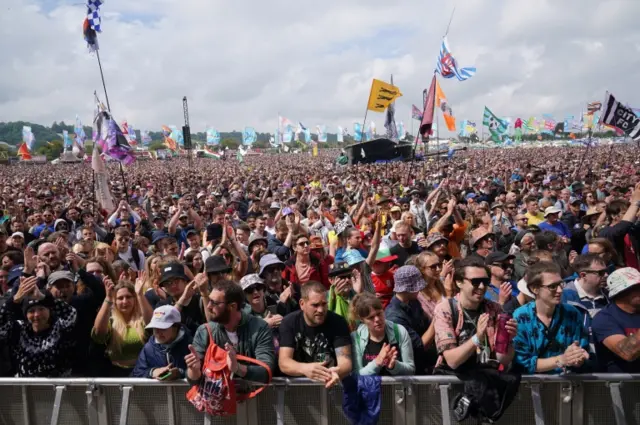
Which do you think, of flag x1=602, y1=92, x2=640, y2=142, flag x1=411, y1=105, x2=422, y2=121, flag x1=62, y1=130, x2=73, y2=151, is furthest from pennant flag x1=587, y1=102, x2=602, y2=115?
flag x1=62, y1=130, x2=73, y2=151

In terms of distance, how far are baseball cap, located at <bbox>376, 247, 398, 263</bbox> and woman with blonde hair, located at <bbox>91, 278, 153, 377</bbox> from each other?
240 centimetres

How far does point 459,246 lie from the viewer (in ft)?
23.2

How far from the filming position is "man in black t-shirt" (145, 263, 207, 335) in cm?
404

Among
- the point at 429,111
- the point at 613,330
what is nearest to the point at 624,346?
the point at 613,330

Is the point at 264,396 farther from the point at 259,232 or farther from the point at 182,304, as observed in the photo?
the point at 259,232

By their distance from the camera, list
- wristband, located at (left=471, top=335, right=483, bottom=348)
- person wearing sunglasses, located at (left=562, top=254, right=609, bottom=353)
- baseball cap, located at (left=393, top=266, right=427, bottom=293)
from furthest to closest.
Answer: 1. person wearing sunglasses, located at (left=562, top=254, right=609, bottom=353)
2. baseball cap, located at (left=393, top=266, right=427, bottom=293)
3. wristband, located at (left=471, top=335, right=483, bottom=348)

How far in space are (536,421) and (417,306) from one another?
1.13m

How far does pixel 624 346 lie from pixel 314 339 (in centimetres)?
195

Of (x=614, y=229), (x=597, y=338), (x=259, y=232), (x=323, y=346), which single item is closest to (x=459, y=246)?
(x=614, y=229)

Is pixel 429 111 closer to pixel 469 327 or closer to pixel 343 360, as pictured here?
pixel 469 327

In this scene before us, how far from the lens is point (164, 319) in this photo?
10.9 feet

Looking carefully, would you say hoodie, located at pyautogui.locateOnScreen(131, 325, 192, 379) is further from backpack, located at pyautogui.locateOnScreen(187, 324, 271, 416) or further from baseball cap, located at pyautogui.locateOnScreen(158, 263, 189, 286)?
baseball cap, located at pyautogui.locateOnScreen(158, 263, 189, 286)

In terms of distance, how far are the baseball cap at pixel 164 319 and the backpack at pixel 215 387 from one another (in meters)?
0.46

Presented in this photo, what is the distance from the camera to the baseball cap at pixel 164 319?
331 centimetres
